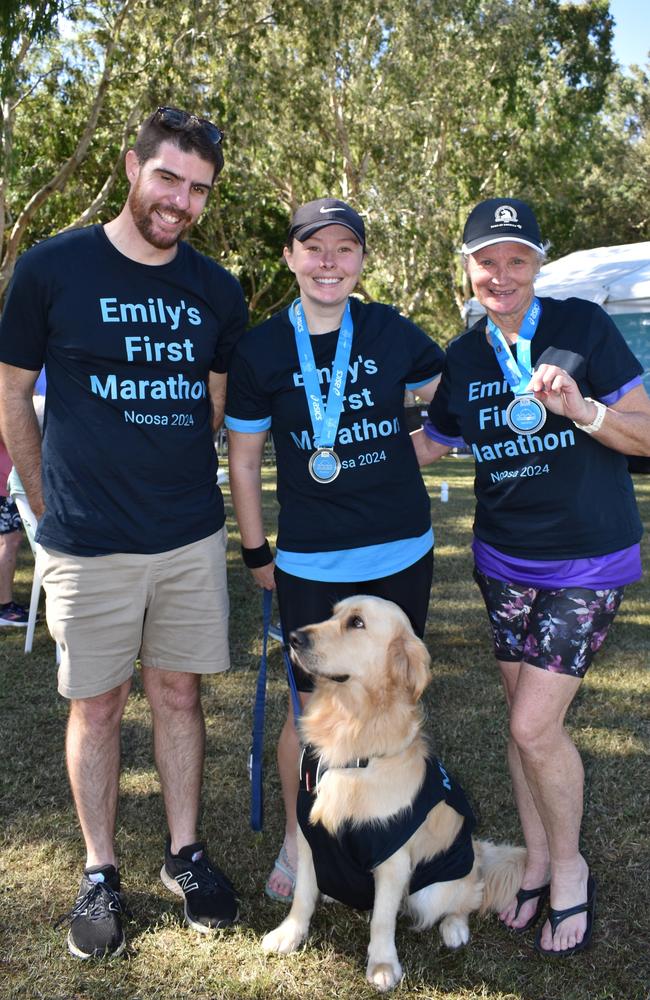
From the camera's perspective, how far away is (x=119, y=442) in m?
2.88

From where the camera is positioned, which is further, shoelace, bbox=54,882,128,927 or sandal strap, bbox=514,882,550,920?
sandal strap, bbox=514,882,550,920

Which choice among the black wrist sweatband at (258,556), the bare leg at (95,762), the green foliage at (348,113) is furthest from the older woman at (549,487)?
the green foliage at (348,113)

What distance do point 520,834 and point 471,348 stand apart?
85.3 inches

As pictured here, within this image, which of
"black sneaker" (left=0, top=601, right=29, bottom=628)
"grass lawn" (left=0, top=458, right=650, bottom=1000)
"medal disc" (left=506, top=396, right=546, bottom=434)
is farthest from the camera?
"black sneaker" (left=0, top=601, right=29, bottom=628)

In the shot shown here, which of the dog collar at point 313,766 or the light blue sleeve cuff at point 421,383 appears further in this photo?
the light blue sleeve cuff at point 421,383

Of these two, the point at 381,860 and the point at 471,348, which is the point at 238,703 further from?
the point at 471,348

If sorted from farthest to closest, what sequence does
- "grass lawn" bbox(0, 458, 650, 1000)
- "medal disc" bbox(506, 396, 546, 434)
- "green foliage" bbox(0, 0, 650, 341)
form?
"green foliage" bbox(0, 0, 650, 341) → "grass lawn" bbox(0, 458, 650, 1000) → "medal disc" bbox(506, 396, 546, 434)

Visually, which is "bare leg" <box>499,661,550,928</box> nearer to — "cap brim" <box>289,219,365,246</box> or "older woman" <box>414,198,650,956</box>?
"older woman" <box>414,198,650,956</box>

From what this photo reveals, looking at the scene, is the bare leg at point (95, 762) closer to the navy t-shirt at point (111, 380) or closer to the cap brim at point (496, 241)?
the navy t-shirt at point (111, 380)

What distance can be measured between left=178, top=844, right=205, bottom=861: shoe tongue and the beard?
2259mm

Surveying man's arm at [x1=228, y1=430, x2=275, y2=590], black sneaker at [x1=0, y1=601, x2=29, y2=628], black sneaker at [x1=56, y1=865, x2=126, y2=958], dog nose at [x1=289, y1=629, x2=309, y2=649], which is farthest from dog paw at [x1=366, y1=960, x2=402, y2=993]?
black sneaker at [x1=0, y1=601, x2=29, y2=628]

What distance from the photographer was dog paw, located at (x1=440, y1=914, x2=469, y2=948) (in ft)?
9.70

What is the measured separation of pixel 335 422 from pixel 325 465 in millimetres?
158

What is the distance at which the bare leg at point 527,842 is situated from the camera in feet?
10.1
